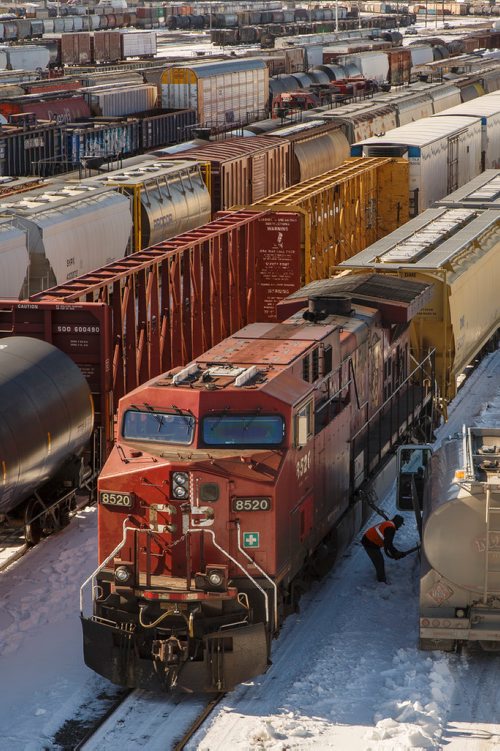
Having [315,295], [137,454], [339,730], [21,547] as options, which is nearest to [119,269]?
[315,295]

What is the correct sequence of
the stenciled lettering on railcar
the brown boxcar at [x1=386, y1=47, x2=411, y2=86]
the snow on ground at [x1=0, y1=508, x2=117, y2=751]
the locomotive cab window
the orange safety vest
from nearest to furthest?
the snow on ground at [x1=0, y1=508, x2=117, y2=751]
the locomotive cab window
the stenciled lettering on railcar
the orange safety vest
the brown boxcar at [x1=386, y1=47, x2=411, y2=86]

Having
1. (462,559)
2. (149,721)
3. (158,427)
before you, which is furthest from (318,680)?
(158,427)

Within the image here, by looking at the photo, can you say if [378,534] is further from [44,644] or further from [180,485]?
[44,644]

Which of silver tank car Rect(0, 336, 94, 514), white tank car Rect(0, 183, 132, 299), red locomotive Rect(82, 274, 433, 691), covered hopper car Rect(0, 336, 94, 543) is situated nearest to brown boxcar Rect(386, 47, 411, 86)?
white tank car Rect(0, 183, 132, 299)

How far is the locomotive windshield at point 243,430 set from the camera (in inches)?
572

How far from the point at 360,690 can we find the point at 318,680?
21.9 inches

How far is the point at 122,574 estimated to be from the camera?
14.4 meters

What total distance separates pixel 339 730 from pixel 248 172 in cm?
2424

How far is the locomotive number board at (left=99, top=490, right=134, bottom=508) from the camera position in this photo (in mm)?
14414

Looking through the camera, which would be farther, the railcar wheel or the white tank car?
the white tank car

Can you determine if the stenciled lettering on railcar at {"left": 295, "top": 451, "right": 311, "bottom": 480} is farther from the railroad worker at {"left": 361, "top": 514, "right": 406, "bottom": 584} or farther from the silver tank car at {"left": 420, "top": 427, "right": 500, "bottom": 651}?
the railroad worker at {"left": 361, "top": 514, "right": 406, "bottom": 584}

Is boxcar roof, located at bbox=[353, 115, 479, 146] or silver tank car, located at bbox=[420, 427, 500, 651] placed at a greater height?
boxcar roof, located at bbox=[353, 115, 479, 146]

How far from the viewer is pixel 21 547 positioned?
19453 millimetres

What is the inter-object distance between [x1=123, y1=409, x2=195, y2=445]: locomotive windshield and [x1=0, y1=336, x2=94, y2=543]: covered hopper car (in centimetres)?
239
